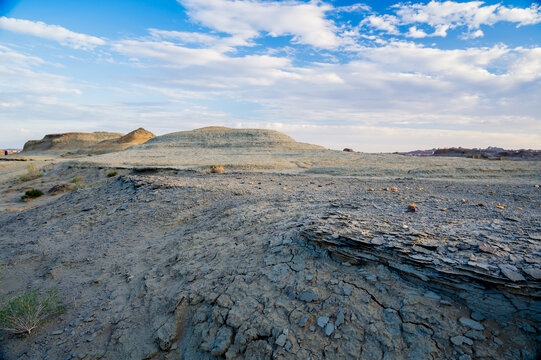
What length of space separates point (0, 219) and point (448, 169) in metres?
19.3

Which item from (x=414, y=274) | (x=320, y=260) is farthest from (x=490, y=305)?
(x=320, y=260)

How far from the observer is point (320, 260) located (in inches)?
141

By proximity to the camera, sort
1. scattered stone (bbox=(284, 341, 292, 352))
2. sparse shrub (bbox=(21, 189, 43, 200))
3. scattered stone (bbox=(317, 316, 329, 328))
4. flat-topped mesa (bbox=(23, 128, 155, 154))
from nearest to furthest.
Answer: scattered stone (bbox=(284, 341, 292, 352))
scattered stone (bbox=(317, 316, 329, 328))
sparse shrub (bbox=(21, 189, 43, 200))
flat-topped mesa (bbox=(23, 128, 155, 154))

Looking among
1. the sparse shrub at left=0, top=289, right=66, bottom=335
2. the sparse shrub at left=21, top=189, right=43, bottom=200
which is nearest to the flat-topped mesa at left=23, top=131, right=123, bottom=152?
the sparse shrub at left=21, top=189, right=43, bottom=200

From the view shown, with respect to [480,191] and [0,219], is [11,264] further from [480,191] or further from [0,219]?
[480,191]

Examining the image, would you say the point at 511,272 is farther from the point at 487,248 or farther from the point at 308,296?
the point at 308,296

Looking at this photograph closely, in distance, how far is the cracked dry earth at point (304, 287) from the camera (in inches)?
103

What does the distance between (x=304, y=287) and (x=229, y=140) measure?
34.5 m

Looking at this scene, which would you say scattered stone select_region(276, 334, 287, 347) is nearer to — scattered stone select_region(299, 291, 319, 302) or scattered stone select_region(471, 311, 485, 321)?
scattered stone select_region(299, 291, 319, 302)

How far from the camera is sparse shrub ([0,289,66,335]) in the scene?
3959 millimetres

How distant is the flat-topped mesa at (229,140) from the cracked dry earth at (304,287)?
1127 inches

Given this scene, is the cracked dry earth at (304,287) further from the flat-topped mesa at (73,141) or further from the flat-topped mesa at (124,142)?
the flat-topped mesa at (73,141)

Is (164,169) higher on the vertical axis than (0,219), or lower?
higher

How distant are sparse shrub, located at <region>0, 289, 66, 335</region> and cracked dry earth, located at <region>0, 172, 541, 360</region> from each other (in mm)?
135
